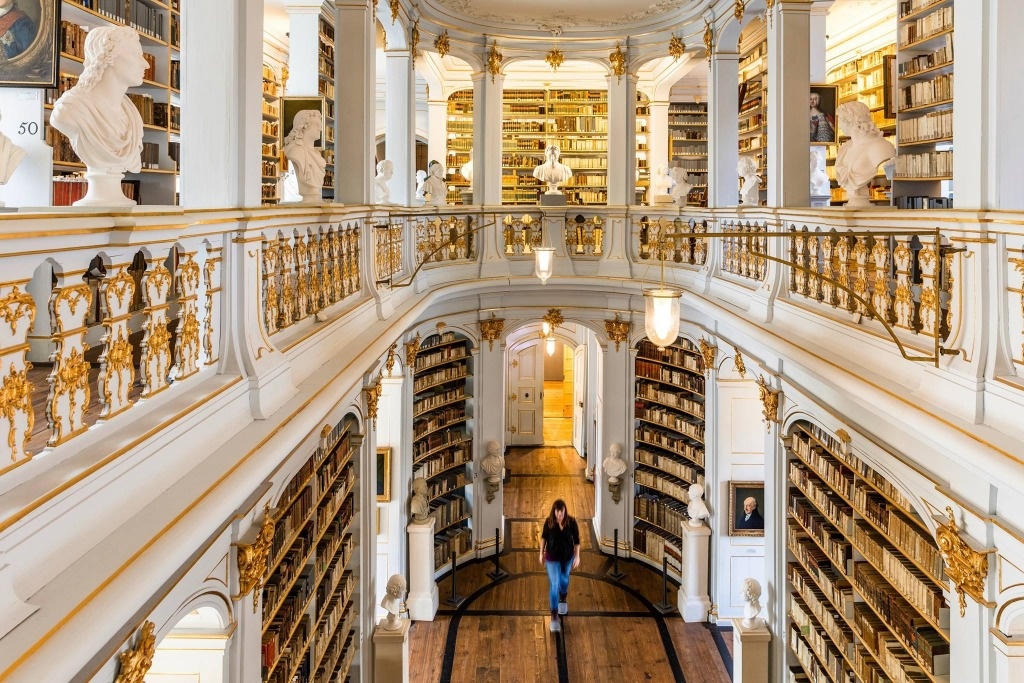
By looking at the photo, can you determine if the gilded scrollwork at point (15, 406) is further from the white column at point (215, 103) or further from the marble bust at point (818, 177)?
the marble bust at point (818, 177)

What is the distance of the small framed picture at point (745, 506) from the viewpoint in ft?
30.2

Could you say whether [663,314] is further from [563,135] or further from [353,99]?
[563,135]

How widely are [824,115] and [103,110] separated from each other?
7497 millimetres

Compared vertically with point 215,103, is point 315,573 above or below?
below

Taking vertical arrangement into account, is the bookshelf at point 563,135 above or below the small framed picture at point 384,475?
above

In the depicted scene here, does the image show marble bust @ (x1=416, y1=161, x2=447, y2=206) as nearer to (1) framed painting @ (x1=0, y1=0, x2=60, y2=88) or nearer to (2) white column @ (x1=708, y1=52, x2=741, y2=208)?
(2) white column @ (x1=708, y1=52, x2=741, y2=208)

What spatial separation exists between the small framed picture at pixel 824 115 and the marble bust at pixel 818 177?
215 millimetres

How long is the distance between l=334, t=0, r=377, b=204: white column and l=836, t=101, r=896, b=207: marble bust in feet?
10.6

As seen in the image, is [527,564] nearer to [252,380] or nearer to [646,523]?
[646,523]

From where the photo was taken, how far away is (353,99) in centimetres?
646

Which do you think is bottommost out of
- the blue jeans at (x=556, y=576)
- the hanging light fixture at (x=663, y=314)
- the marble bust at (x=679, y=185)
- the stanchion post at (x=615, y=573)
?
the stanchion post at (x=615, y=573)

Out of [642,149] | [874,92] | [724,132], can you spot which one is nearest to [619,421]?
[724,132]

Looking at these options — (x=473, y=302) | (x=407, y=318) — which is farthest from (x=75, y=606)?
(x=473, y=302)

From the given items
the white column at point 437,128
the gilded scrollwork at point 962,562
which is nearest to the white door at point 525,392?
the white column at point 437,128
